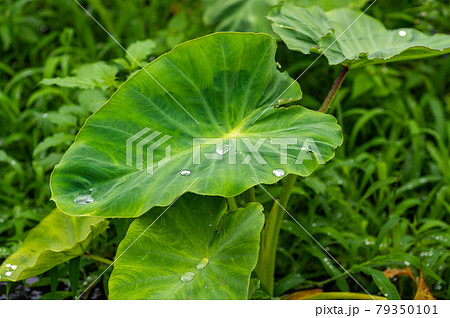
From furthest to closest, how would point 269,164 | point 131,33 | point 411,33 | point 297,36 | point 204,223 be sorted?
point 131,33
point 411,33
point 297,36
point 204,223
point 269,164

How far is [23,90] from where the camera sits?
2430 millimetres

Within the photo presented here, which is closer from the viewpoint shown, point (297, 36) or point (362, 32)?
point (297, 36)

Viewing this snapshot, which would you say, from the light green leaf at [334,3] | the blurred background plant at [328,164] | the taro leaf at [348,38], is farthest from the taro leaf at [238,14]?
the taro leaf at [348,38]

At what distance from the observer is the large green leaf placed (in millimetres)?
1102

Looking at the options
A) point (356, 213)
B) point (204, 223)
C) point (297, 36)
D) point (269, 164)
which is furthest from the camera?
point (356, 213)

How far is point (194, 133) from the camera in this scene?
1.27m

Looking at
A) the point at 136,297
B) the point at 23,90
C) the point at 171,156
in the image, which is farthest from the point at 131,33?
the point at 136,297

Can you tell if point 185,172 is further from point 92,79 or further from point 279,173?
point 92,79

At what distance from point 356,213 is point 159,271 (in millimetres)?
850

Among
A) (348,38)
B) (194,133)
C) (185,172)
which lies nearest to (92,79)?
(194,133)

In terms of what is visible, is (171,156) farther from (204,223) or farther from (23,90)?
(23,90)

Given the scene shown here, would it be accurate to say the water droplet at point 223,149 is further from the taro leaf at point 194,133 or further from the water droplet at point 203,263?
the water droplet at point 203,263

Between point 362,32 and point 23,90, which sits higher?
point 362,32

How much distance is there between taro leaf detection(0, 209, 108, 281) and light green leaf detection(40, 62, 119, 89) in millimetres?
398
